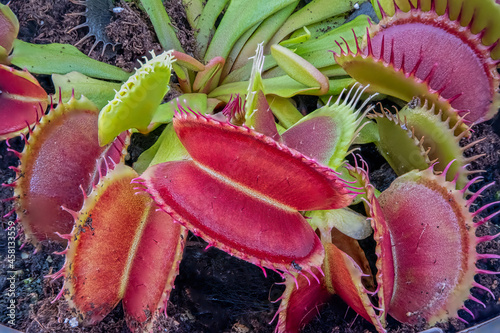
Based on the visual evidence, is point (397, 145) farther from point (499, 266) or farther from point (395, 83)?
point (499, 266)

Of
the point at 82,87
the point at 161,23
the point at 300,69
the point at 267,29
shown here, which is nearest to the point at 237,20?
the point at 267,29

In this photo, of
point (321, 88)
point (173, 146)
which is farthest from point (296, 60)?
point (173, 146)

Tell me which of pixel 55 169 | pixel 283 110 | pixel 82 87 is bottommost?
pixel 55 169

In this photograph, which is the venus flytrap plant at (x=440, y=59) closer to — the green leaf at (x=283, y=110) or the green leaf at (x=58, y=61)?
the green leaf at (x=283, y=110)

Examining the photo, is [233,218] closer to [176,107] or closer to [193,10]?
[176,107]

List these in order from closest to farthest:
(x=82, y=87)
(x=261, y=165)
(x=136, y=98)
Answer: (x=261, y=165)
(x=136, y=98)
(x=82, y=87)

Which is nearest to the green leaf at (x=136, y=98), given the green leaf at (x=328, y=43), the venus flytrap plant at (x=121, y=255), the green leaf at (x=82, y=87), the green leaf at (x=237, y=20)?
the venus flytrap plant at (x=121, y=255)

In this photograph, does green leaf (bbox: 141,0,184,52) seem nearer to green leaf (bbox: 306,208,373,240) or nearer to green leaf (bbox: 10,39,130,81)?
green leaf (bbox: 10,39,130,81)
